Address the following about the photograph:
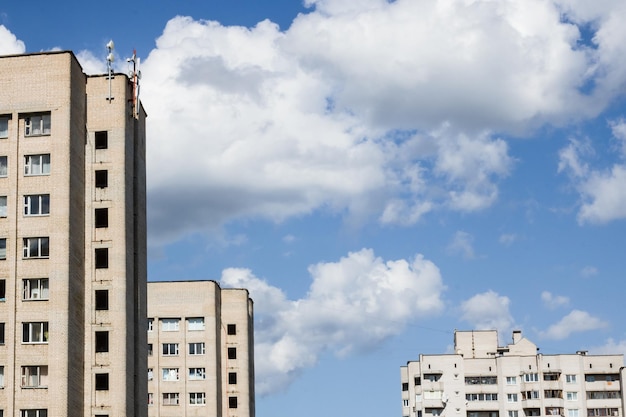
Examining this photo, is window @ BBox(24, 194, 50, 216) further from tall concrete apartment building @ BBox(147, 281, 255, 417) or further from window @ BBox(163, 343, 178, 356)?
window @ BBox(163, 343, 178, 356)

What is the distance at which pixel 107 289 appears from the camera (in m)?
89.1

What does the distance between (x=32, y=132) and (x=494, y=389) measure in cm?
12562

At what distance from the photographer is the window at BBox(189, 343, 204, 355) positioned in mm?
147375

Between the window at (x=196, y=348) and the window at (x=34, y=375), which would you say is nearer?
the window at (x=34, y=375)

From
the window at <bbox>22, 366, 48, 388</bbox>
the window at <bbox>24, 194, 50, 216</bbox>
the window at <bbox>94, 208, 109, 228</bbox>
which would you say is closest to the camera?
the window at <bbox>22, 366, 48, 388</bbox>

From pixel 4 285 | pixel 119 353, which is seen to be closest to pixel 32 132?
pixel 4 285

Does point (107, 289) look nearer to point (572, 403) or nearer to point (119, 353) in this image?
point (119, 353)

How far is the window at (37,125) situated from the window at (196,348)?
64833mm

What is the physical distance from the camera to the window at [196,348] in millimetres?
147375

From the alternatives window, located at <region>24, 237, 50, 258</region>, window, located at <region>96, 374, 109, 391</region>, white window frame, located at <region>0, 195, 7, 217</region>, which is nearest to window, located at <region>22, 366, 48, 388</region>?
window, located at <region>96, 374, 109, 391</region>

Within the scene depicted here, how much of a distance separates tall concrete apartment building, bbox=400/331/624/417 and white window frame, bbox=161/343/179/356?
60306 millimetres

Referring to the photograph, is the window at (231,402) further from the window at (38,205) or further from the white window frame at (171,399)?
the window at (38,205)

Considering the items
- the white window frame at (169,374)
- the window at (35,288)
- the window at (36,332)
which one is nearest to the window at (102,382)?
the window at (36,332)

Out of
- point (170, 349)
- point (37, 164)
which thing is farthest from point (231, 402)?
point (37, 164)
